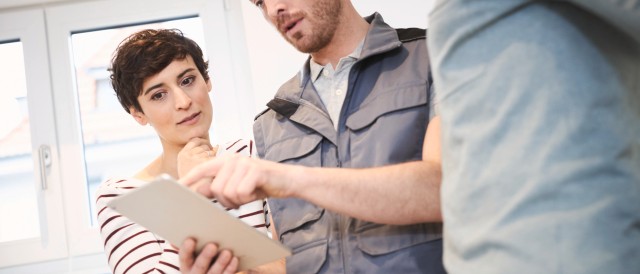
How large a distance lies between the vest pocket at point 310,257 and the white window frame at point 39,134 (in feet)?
5.95

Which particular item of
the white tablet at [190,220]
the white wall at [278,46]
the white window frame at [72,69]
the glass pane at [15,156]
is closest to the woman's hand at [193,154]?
the white tablet at [190,220]

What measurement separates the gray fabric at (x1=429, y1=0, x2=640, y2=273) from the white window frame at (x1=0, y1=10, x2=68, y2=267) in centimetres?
252

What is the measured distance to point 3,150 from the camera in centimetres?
298

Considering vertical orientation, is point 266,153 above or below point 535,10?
below

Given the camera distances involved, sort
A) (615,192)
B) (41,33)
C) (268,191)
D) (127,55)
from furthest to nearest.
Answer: (41,33), (127,55), (268,191), (615,192)

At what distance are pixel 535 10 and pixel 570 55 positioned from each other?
0.18ft

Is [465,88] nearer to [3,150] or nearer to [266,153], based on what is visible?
[266,153]

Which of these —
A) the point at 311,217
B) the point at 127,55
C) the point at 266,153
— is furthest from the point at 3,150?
the point at 311,217

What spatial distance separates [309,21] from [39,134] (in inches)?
73.4

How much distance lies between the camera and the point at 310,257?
124cm

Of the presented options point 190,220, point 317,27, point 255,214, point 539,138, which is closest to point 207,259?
point 190,220

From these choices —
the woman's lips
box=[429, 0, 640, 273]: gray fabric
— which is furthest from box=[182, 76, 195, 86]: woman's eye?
box=[429, 0, 640, 273]: gray fabric

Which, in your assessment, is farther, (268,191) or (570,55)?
(268,191)

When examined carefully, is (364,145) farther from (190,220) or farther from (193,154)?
(193,154)
